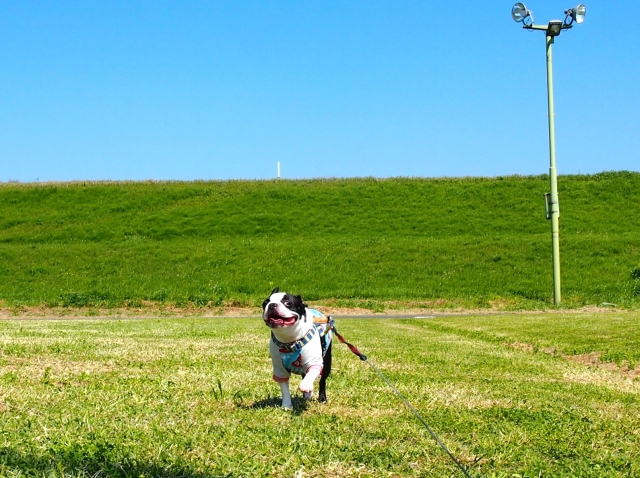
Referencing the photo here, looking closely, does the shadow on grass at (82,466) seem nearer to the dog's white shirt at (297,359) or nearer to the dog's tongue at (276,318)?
the dog's tongue at (276,318)

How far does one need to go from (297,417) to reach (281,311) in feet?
2.92

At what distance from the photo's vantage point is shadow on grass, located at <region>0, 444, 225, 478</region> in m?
3.51

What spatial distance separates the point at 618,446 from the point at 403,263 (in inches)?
1131

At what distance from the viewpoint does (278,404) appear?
5.89 meters

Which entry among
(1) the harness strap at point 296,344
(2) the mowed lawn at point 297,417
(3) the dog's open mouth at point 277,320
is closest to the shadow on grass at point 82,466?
(2) the mowed lawn at point 297,417

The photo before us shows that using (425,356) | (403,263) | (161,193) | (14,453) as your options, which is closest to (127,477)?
(14,453)

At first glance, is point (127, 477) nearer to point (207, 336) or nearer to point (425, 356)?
point (425, 356)

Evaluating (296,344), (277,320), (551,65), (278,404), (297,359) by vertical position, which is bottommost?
(278,404)

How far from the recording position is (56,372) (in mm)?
7270

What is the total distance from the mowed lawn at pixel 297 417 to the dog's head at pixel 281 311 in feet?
2.50

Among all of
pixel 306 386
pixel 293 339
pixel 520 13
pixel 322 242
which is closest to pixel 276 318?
pixel 293 339

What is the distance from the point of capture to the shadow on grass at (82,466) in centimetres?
351

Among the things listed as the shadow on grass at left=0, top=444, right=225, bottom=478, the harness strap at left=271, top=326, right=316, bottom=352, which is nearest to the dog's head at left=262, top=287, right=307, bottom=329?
the harness strap at left=271, top=326, right=316, bottom=352

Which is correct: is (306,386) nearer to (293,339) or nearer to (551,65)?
(293,339)
